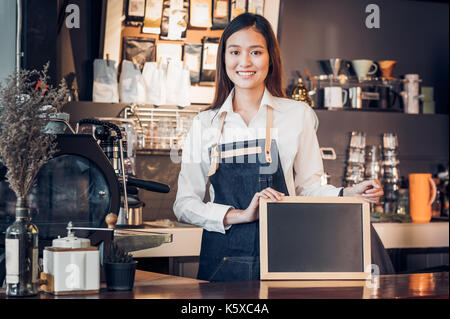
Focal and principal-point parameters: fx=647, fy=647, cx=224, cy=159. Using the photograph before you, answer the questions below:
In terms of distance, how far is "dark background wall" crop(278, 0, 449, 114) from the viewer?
4.30 meters

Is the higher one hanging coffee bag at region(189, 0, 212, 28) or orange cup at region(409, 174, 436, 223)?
hanging coffee bag at region(189, 0, 212, 28)

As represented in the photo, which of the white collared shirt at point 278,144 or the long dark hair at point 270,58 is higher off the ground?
the long dark hair at point 270,58

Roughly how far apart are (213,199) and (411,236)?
6.70ft

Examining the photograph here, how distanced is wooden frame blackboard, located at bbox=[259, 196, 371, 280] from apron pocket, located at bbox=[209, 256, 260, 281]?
1.08 feet

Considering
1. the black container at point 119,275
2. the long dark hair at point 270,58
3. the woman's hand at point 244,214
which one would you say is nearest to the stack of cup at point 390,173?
the long dark hair at point 270,58

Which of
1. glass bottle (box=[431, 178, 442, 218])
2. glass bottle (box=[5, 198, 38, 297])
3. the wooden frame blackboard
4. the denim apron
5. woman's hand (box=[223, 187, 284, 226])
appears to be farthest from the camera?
glass bottle (box=[431, 178, 442, 218])

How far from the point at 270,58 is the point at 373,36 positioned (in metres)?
2.50

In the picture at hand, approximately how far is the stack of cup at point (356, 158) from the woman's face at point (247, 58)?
2103 millimetres

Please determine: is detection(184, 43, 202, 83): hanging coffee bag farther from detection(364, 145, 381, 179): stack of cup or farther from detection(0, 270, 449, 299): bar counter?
detection(0, 270, 449, 299): bar counter

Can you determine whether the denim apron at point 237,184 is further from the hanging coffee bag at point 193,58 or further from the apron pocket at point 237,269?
the hanging coffee bag at point 193,58

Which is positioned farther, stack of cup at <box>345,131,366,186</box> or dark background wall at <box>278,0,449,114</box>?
dark background wall at <box>278,0,449,114</box>

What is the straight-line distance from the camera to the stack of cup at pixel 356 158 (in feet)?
13.6

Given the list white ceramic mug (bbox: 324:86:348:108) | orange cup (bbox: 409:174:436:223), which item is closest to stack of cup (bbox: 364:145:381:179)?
orange cup (bbox: 409:174:436:223)

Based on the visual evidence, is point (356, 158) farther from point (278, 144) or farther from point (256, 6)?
point (278, 144)
